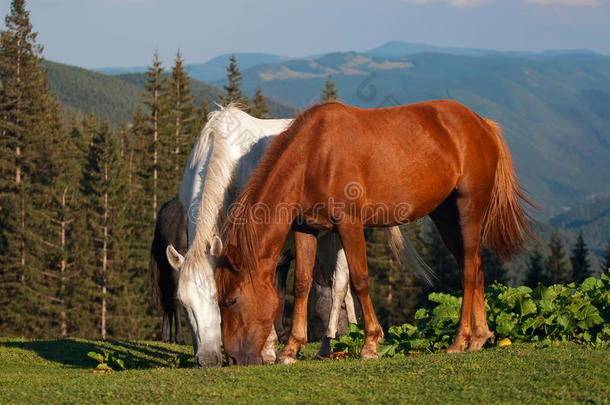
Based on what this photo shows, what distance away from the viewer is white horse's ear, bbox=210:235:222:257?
22.0ft

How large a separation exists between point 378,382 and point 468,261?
9.37 ft

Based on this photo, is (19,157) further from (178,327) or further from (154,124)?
(178,327)

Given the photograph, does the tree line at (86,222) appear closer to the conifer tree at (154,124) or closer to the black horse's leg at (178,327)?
the conifer tree at (154,124)

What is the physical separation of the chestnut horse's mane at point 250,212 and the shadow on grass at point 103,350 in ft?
7.13

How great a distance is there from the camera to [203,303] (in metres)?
6.77

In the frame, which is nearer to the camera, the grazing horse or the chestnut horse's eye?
the chestnut horse's eye

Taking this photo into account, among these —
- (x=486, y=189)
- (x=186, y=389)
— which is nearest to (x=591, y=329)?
(x=486, y=189)

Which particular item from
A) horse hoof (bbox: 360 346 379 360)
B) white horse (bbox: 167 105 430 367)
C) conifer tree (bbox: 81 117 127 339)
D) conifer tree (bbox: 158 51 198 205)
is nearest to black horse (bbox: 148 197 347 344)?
white horse (bbox: 167 105 430 367)

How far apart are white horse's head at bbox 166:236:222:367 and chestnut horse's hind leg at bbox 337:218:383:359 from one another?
1.34m

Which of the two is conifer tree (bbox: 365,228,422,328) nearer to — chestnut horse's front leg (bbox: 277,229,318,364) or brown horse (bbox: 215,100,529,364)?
brown horse (bbox: 215,100,529,364)

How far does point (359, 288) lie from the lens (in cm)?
693

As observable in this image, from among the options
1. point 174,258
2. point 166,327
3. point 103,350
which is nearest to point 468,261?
point 174,258

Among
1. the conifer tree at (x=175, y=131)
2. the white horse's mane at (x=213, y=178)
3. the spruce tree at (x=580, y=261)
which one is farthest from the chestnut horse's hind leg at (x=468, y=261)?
the spruce tree at (x=580, y=261)

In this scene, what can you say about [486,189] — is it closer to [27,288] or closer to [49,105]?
[27,288]
